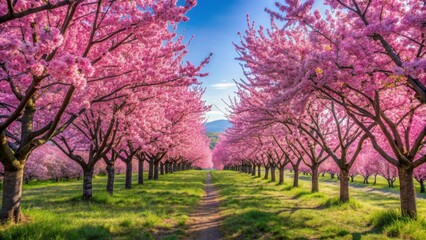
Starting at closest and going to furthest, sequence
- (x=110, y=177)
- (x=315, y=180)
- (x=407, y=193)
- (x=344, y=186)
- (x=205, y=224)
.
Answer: (x=407, y=193), (x=205, y=224), (x=344, y=186), (x=110, y=177), (x=315, y=180)

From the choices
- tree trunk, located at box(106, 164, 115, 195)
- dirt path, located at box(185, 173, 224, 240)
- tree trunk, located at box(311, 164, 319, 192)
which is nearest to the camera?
dirt path, located at box(185, 173, 224, 240)

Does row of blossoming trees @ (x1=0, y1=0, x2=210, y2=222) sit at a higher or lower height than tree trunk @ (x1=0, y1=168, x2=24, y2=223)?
higher

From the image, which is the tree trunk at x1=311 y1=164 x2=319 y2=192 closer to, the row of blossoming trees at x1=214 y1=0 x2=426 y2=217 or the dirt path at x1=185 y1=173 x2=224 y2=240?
the row of blossoming trees at x1=214 y1=0 x2=426 y2=217

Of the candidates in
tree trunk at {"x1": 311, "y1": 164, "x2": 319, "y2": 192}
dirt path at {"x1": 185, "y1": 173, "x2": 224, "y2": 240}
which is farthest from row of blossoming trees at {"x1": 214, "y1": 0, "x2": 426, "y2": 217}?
tree trunk at {"x1": 311, "y1": 164, "x2": 319, "y2": 192}

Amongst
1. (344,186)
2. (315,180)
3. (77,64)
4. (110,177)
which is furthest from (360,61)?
(110,177)

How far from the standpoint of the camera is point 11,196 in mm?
9125

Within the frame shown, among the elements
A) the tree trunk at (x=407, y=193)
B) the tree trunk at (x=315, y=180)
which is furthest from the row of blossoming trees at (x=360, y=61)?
the tree trunk at (x=315, y=180)

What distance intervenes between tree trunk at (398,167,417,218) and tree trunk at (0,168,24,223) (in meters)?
14.0

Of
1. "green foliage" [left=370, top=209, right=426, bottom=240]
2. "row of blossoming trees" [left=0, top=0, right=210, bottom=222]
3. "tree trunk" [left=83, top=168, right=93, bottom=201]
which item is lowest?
"green foliage" [left=370, top=209, right=426, bottom=240]

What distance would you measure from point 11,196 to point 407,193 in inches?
564

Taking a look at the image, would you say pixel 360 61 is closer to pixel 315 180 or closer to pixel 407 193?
pixel 407 193

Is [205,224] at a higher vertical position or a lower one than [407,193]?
lower

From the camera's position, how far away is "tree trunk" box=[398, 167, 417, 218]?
1084cm

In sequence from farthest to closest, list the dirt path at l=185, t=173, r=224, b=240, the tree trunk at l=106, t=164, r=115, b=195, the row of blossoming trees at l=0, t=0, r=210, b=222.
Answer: the tree trunk at l=106, t=164, r=115, b=195 → the dirt path at l=185, t=173, r=224, b=240 → the row of blossoming trees at l=0, t=0, r=210, b=222
